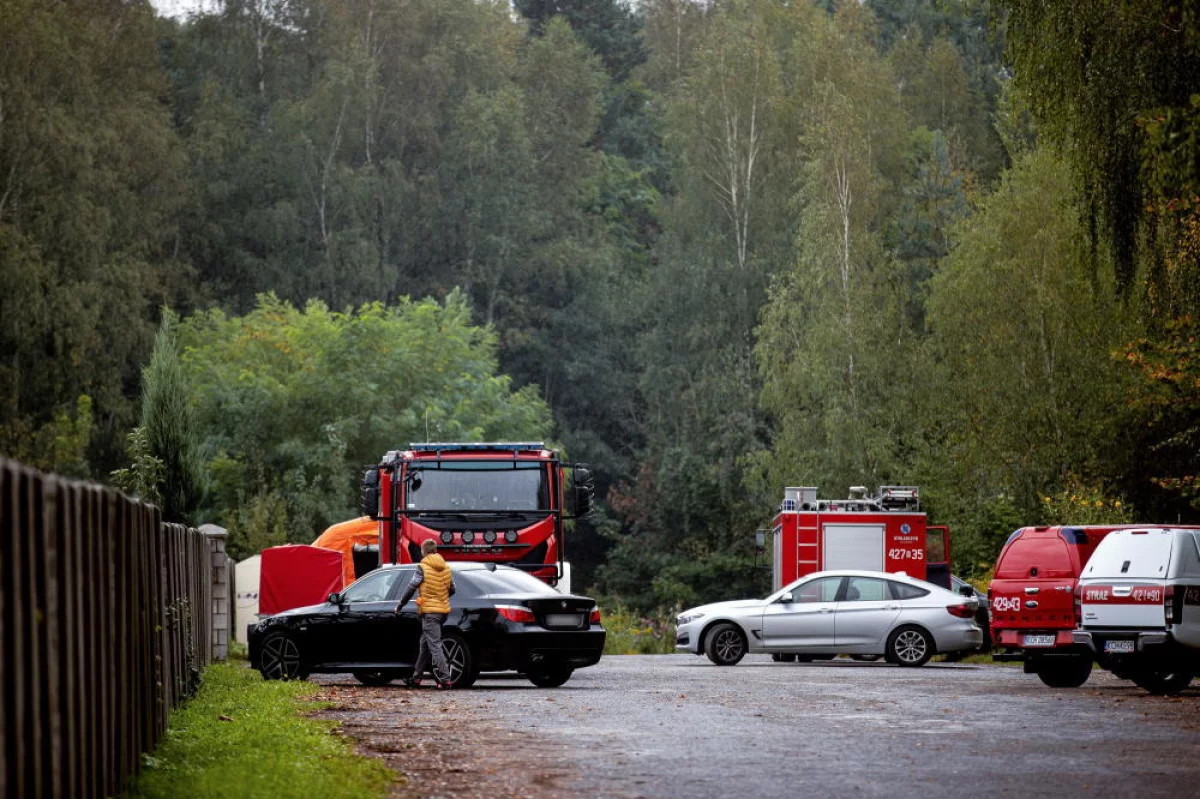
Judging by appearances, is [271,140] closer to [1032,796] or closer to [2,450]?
[2,450]

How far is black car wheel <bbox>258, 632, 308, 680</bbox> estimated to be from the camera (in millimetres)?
23391

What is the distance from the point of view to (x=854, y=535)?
35406mm

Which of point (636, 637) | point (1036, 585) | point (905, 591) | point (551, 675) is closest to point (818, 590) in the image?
point (905, 591)

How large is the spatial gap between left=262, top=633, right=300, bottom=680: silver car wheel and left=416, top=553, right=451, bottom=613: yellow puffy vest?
2.07 meters

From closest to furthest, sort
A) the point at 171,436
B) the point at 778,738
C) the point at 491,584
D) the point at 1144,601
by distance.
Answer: the point at 778,738
the point at 1144,601
the point at 491,584
the point at 171,436

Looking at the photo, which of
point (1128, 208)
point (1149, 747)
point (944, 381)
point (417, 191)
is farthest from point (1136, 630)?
point (417, 191)

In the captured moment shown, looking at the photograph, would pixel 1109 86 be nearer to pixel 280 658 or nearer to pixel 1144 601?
pixel 1144 601

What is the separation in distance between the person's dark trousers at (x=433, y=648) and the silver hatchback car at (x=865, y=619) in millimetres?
8960

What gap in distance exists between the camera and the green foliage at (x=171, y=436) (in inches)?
1656

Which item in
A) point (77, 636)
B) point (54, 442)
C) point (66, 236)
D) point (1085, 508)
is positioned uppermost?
point (66, 236)

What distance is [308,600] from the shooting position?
120 ft

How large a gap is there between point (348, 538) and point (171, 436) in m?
5.73

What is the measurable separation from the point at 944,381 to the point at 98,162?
25.4 m

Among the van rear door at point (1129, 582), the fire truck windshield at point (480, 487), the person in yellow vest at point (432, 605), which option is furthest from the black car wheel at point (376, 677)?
the van rear door at point (1129, 582)
